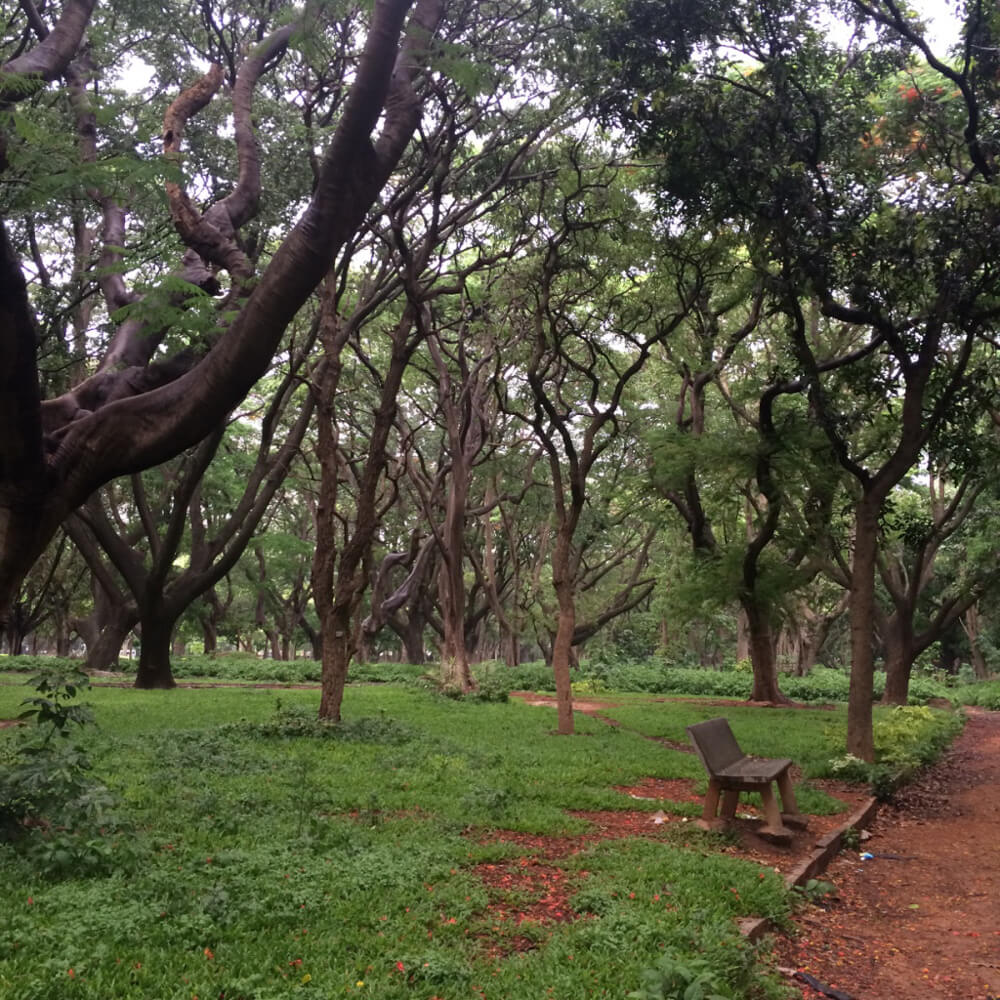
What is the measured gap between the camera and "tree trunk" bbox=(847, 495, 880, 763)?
973 centimetres

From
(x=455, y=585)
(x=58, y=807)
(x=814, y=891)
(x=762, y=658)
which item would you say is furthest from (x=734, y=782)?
(x=762, y=658)

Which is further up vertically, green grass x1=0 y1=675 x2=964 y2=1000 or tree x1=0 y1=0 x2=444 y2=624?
tree x1=0 y1=0 x2=444 y2=624

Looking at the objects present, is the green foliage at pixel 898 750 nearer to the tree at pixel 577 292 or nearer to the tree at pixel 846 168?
the tree at pixel 846 168

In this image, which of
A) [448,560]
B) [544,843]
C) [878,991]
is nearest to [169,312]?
[544,843]

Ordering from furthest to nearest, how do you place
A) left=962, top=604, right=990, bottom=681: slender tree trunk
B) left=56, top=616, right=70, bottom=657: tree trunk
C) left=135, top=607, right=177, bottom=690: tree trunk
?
left=56, top=616, right=70, bottom=657: tree trunk < left=962, top=604, right=990, bottom=681: slender tree trunk < left=135, top=607, right=177, bottom=690: tree trunk

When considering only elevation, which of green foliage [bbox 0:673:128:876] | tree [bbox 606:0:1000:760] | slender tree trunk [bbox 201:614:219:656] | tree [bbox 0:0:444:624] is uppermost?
tree [bbox 606:0:1000:760]

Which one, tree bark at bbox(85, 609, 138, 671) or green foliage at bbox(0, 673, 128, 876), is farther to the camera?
tree bark at bbox(85, 609, 138, 671)

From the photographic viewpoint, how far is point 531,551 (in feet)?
110

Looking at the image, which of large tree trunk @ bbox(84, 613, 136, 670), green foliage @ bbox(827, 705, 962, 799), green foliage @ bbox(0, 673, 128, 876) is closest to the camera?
green foliage @ bbox(0, 673, 128, 876)

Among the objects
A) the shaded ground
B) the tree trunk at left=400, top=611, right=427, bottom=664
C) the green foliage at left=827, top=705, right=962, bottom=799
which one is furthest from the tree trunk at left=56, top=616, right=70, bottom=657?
the shaded ground

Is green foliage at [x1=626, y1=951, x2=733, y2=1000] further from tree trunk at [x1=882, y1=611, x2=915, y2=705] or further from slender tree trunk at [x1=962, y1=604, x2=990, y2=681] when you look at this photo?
slender tree trunk at [x1=962, y1=604, x2=990, y2=681]

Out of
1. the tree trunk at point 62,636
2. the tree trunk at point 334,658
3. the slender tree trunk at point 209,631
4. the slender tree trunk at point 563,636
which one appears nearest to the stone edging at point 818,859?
the slender tree trunk at point 563,636

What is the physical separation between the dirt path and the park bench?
47 centimetres

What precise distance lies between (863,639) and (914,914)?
16.2 feet
